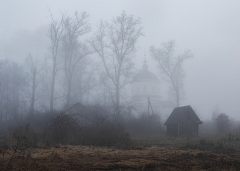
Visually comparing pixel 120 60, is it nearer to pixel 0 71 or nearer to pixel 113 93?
pixel 113 93

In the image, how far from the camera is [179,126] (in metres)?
28.8

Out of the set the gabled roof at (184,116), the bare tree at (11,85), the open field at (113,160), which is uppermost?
the bare tree at (11,85)

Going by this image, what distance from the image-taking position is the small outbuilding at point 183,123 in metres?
28.9

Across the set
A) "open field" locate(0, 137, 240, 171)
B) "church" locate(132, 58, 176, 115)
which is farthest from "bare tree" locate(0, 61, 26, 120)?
"open field" locate(0, 137, 240, 171)

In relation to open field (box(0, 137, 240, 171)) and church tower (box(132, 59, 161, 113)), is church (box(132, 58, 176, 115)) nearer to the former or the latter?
church tower (box(132, 59, 161, 113))

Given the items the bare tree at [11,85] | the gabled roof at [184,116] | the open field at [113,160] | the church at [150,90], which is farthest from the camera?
the church at [150,90]

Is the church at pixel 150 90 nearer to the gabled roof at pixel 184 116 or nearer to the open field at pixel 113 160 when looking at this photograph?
the gabled roof at pixel 184 116

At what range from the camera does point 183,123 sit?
29234mm

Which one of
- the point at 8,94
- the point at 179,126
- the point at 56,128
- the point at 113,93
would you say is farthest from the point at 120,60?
the point at 8,94

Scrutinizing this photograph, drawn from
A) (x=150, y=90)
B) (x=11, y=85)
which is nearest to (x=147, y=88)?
(x=150, y=90)

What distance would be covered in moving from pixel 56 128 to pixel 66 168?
31.1 feet

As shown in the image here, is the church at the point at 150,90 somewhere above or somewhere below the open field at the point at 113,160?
above

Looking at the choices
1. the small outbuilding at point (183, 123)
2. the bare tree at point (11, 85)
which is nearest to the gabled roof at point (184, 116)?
the small outbuilding at point (183, 123)

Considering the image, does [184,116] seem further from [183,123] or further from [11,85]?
[11,85]
